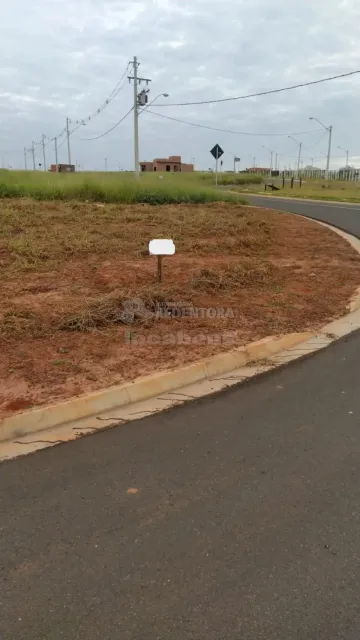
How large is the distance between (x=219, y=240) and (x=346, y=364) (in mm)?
6511

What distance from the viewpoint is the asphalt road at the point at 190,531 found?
6.50ft

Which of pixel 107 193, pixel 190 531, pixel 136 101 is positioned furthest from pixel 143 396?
pixel 136 101

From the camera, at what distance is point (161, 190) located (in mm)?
24016

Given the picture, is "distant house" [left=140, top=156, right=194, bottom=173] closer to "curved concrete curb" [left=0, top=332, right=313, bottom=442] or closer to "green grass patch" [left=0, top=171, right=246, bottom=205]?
"green grass patch" [left=0, top=171, right=246, bottom=205]

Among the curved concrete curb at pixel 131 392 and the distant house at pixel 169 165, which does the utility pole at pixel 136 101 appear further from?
the distant house at pixel 169 165

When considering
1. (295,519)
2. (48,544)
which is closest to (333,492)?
(295,519)

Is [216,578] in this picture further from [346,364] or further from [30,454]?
[346,364]

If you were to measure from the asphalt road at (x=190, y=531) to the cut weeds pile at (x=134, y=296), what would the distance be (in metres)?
0.95

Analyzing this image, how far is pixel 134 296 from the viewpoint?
609 centimetres

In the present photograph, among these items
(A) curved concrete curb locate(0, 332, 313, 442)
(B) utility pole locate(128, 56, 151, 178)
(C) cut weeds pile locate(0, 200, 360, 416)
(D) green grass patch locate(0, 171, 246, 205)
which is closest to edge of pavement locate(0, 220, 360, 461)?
(A) curved concrete curb locate(0, 332, 313, 442)

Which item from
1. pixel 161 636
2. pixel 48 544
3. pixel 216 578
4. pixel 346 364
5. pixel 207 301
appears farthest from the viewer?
pixel 207 301

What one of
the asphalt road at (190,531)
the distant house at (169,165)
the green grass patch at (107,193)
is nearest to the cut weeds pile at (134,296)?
the asphalt road at (190,531)

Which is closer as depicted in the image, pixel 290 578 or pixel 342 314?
pixel 290 578

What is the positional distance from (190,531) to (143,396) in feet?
5.37
